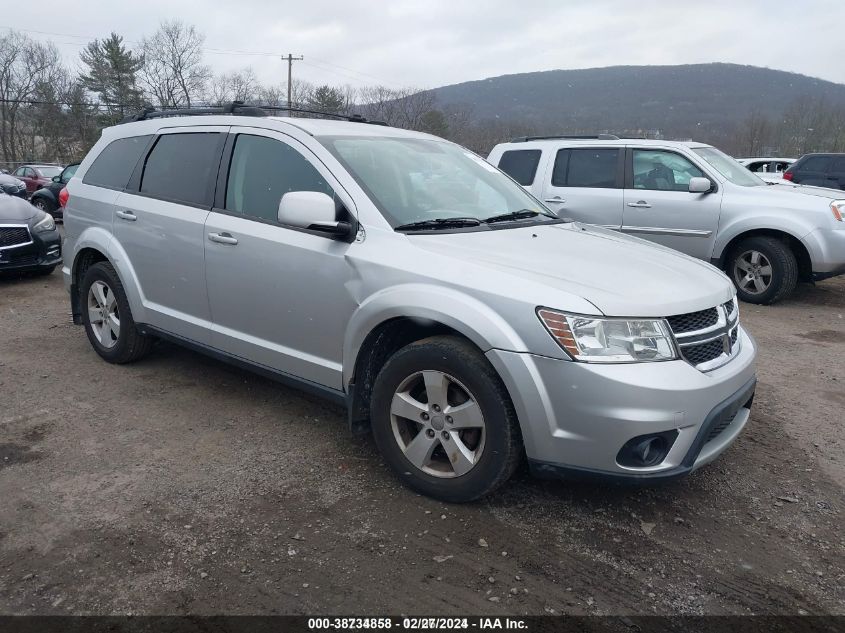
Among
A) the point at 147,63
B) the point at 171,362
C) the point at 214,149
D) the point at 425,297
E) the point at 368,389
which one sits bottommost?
the point at 171,362

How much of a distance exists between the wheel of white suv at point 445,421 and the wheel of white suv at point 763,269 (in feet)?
19.4

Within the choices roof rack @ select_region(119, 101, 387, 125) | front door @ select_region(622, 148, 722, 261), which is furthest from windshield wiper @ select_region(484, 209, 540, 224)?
front door @ select_region(622, 148, 722, 261)

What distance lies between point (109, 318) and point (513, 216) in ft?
10.4

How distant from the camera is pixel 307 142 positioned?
3.70 m

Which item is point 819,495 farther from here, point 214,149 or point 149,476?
point 214,149

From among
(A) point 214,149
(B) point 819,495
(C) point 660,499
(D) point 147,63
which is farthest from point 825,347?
(D) point 147,63

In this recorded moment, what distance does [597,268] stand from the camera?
3.08 meters

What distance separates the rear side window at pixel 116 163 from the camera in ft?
15.9

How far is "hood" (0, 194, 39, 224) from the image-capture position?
27.0 feet

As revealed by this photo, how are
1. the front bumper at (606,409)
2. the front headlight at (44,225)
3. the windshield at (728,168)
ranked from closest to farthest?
the front bumper at (606,409)
the windshield at (728,168)
the front headlight at (44,225)

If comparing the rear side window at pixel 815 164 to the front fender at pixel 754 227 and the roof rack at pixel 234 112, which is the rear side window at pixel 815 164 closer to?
the front fender at pixel 754 227

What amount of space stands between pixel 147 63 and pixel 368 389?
184 ft

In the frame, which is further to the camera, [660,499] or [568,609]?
[660,499]

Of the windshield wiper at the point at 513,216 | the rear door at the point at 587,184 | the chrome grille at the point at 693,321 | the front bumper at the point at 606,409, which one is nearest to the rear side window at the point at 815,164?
the rear door at the point at 587,184
